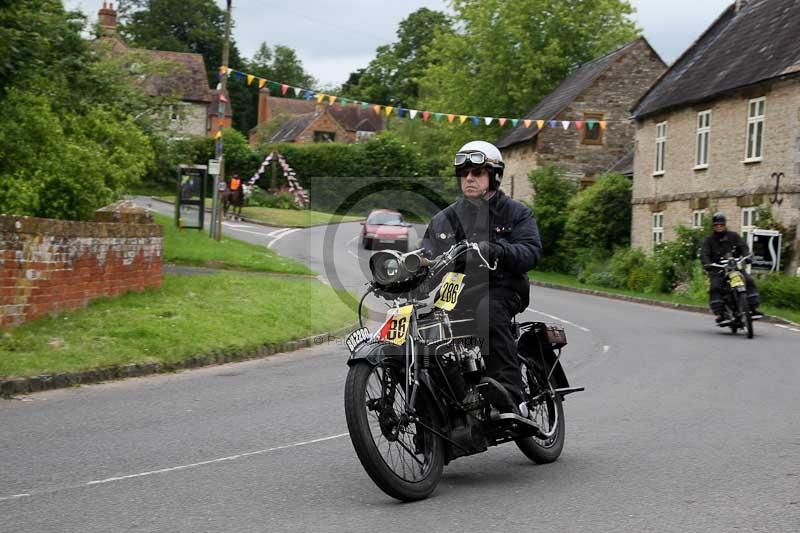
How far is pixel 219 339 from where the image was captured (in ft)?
44.3

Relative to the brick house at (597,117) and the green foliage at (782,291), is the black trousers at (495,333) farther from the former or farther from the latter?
the brick house at (597,117)

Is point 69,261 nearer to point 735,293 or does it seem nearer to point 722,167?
point 735,293

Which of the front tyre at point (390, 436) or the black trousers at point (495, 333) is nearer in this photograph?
the front tyre at point (390, 436)

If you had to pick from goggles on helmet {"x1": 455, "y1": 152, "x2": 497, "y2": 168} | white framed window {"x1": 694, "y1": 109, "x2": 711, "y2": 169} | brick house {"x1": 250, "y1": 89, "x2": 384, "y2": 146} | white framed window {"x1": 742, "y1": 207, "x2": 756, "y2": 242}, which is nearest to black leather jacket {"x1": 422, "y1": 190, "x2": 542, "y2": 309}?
goggles on helmet {"x1": 455, "y1": 152, "x2": 497, "y2": 168}

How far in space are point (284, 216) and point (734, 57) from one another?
27.7 m

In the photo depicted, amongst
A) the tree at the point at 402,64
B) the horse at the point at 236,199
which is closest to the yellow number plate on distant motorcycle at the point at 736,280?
the horse at the point at 236,199

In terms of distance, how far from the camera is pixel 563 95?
52188 millimetres

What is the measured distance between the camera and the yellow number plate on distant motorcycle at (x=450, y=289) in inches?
240

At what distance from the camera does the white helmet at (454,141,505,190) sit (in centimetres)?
621

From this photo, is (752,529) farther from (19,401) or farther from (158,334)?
(158,334)

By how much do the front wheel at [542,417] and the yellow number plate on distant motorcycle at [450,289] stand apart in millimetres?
970

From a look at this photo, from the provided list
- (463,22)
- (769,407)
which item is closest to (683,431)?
(769,407)

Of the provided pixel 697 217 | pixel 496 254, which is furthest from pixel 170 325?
pixel 697 217

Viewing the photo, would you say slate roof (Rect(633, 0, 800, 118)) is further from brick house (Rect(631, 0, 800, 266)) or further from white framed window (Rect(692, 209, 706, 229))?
white framed window (Rect(692, 209, 706, 229))
